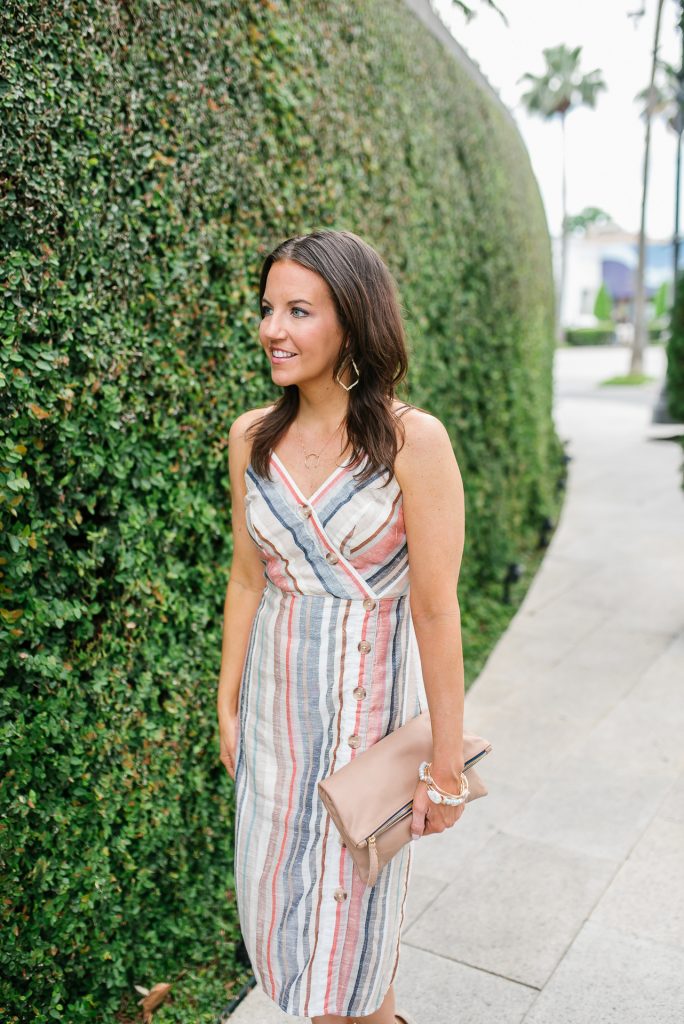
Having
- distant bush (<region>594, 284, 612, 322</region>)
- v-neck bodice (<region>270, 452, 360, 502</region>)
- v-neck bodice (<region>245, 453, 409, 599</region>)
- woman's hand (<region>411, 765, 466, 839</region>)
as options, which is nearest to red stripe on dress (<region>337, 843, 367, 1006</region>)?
woman's hand (<region>411, 765, 466, 839</region>)

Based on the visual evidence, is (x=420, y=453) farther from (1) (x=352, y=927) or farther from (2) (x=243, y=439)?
(1) (x=352, y=927)

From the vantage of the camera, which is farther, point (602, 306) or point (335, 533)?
point (602, 306)

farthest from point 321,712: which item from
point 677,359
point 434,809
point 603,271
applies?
point 603,271

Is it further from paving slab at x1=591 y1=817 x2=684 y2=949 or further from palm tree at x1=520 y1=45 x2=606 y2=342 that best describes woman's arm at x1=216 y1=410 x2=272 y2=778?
palm tree at x1=520 y1=45 x2=606 y2=342

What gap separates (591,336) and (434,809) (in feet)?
174

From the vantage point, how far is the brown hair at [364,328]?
6.34 ft

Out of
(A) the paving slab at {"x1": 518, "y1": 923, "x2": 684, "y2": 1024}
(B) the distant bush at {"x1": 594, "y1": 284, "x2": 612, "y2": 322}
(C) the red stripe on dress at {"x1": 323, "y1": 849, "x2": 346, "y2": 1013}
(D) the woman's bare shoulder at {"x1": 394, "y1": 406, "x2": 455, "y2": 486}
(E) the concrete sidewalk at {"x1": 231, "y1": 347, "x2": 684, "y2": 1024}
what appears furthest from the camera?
(B) the distant bush at {"x1": 594, "y1": 284, "x2": 612, "y2": 322}

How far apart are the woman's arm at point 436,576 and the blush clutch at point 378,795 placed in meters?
0.04

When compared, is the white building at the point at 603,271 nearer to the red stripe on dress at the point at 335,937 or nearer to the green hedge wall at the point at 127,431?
the green hedge wall at the point at 127,431

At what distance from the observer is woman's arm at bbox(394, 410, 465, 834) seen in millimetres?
1928

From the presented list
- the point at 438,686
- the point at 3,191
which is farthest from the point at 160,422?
the point at 438,686

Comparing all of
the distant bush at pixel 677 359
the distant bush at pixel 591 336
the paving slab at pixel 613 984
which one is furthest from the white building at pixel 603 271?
the paving slab at pixel 613 984

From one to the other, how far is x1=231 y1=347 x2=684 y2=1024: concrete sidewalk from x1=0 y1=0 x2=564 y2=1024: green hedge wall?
2.03 ft

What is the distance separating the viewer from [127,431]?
2648 mm
